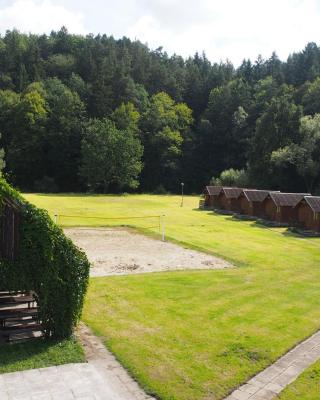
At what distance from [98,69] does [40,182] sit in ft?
110

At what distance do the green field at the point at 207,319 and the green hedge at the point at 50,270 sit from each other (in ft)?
5.70

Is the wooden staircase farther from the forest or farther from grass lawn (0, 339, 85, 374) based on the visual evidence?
the forest

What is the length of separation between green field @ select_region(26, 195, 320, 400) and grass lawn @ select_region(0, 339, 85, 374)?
4.08ft

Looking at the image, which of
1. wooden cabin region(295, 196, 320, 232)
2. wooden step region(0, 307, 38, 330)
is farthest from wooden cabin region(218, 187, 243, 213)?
wooden step region(0, 307, 38, 330)

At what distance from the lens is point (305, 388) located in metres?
11.3

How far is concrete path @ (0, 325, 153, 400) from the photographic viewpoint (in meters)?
10.5

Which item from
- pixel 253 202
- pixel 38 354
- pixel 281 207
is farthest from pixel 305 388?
pixel 253 202

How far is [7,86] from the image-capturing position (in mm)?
101188

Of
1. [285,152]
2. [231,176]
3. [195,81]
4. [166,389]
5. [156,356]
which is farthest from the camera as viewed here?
[195,81]

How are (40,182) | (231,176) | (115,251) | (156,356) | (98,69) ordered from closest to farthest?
(156,356), (115,251), (231,176), (40,182), (98,69)

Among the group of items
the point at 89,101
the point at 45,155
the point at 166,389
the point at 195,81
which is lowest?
the point at 166,389

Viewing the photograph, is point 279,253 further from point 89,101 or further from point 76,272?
point 89,101

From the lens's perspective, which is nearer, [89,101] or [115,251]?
[115,251]

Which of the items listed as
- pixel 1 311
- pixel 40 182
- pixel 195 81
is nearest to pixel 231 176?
pixel 40 182
